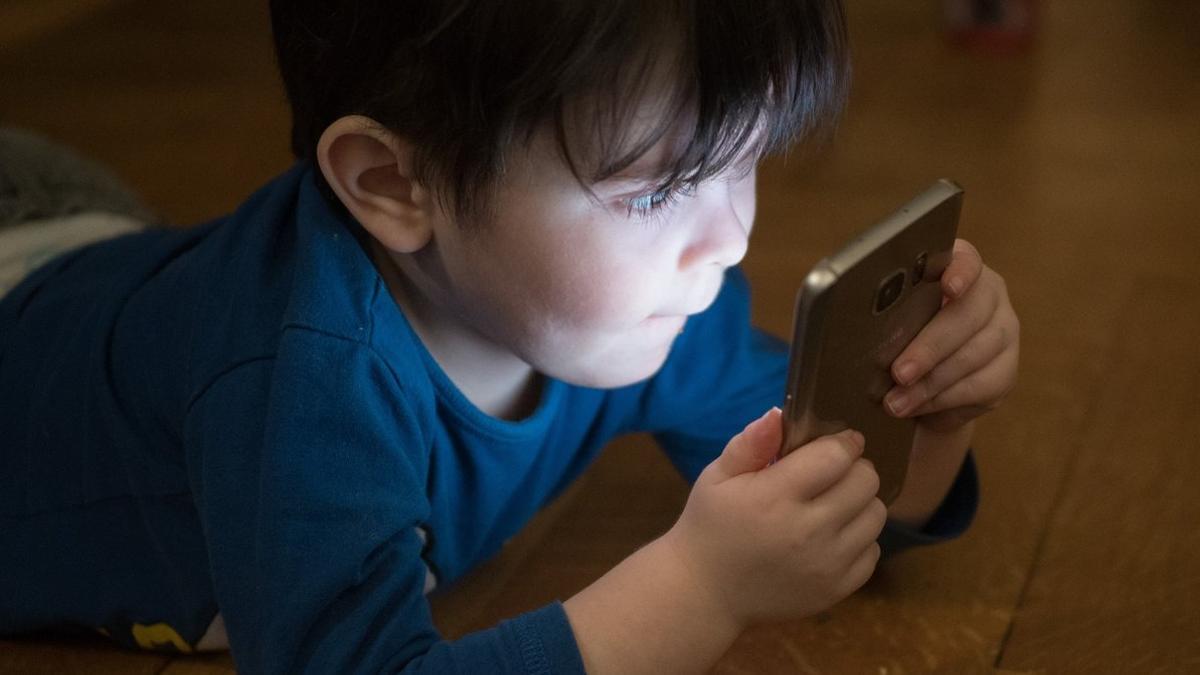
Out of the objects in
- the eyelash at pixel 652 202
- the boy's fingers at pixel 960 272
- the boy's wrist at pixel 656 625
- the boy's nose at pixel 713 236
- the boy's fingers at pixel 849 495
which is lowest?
the boy's wrist at pixel 656 625

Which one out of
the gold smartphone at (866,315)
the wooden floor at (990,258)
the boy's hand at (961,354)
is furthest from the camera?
the wooden floor at (990,258)

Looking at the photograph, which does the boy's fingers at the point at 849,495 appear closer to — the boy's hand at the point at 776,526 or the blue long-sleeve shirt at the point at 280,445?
the boy's hand at the point at 776,526

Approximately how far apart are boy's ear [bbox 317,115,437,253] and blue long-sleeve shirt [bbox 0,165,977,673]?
18 millimetres

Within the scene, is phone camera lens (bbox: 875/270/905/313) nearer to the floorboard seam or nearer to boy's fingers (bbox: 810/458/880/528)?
boy's fingers (bbox: 810/458/880/528)

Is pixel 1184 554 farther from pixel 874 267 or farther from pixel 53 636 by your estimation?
pixel 53 636

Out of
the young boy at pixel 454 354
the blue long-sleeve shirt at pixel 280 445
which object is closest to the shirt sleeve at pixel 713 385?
the blue long-sleeve shirt at pixel 280 445

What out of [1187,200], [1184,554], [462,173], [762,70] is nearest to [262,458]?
[462,173]

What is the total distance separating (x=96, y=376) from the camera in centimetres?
74

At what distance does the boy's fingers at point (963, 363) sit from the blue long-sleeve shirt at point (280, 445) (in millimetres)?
105

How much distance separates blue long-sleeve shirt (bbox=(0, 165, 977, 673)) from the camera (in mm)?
582

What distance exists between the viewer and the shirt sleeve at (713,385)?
0.83 metres

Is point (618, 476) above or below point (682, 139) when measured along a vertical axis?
below

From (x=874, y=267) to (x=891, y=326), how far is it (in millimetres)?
58

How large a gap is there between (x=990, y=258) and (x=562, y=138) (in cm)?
65
